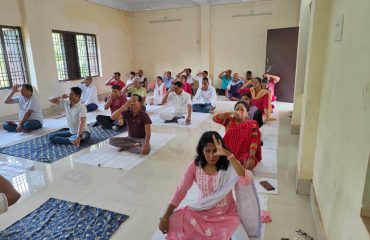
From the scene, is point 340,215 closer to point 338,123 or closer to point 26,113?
point 338,123

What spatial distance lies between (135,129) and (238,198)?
2.24m

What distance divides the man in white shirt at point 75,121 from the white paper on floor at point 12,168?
74 cm

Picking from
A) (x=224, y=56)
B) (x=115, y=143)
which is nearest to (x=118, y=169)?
(x=115, y=143)

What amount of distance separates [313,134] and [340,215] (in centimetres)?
107

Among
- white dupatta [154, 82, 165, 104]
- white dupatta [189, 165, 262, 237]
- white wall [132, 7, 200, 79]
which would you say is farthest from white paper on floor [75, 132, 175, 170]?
white wall [132, 7, 200, 79]

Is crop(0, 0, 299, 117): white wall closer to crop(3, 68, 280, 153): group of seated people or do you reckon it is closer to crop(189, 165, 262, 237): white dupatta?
crop(3, 68, 280, 153): group of seated people

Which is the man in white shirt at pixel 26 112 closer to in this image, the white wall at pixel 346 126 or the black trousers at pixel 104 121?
the black trousers at pixel 104 121

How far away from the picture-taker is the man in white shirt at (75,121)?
390 centimetres

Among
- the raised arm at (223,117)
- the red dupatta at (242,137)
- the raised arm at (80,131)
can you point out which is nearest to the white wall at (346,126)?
the red dupatta at (242,137)

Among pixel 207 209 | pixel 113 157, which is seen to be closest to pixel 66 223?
pixel 207 209

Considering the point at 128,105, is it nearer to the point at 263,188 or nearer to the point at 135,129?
the point at 135,129

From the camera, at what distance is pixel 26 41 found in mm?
5789

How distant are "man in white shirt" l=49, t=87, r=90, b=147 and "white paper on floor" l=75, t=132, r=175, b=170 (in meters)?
0.37

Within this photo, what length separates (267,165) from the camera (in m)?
3.18
